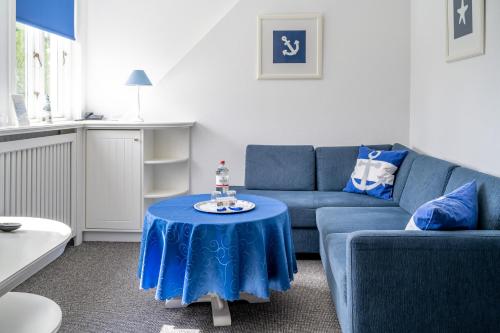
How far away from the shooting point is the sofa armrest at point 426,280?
214 centimetres

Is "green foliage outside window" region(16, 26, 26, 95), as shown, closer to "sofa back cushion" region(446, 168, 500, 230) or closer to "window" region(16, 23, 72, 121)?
"window" region(16, 23, 72, 121)

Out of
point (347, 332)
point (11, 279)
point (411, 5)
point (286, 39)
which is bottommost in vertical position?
point (347, 332)

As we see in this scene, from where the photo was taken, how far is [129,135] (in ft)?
14.4

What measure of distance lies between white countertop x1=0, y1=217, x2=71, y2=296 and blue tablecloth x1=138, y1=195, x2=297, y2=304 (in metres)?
0.80

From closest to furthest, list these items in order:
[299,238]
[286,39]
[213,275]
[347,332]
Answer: [347,332] < [213,275] < [299,238] < [286,39]

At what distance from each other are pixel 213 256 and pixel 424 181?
4.99ft

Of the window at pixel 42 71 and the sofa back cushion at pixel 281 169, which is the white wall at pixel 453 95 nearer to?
the sofa back cushion at pixel 281 169

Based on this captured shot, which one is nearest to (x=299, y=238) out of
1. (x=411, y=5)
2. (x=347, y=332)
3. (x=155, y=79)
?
(x=347, y=332)

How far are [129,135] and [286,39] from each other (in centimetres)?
159

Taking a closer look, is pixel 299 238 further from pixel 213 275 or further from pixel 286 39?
pixel 286 39

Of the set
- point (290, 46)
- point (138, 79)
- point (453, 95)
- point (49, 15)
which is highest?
point (49, 15)

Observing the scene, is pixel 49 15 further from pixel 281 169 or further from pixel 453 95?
pixel 453 95

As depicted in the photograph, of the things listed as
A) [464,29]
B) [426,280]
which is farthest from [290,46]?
[426,280]

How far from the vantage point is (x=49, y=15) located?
4.14 m
